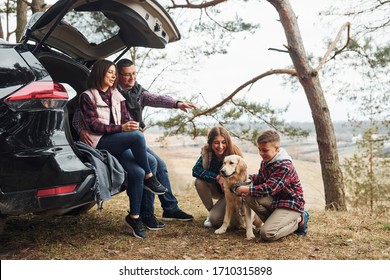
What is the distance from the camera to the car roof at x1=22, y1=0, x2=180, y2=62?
3672 mm

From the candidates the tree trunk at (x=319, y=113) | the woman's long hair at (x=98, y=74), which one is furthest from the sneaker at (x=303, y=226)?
the tree trunk at (x=319, y=113)

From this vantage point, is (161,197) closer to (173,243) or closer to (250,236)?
(173,243)

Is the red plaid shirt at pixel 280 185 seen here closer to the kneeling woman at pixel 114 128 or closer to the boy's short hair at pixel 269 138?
the boy's short hair at pixel 269 138

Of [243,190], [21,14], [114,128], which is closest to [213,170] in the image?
[243,190]

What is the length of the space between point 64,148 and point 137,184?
0.90 m

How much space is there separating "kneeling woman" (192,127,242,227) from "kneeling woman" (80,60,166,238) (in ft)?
2.07

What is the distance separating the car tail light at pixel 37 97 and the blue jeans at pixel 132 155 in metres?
0.67

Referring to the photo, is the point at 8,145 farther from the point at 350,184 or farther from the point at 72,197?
the point at 350,184

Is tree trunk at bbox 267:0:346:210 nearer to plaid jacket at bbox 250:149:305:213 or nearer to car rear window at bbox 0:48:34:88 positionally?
plaid jacket at bbox 250:149:305:213

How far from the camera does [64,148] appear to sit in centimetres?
326

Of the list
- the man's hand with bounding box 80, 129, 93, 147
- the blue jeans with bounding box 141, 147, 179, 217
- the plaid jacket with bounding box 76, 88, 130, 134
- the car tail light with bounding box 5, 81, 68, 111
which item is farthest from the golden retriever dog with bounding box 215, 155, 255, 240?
the car tail light with bounding box 5, 81, 68, 111

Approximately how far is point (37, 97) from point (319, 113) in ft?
18.0

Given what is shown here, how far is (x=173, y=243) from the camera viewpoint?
4016mm

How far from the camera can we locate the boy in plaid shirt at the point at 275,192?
13.0 ft
